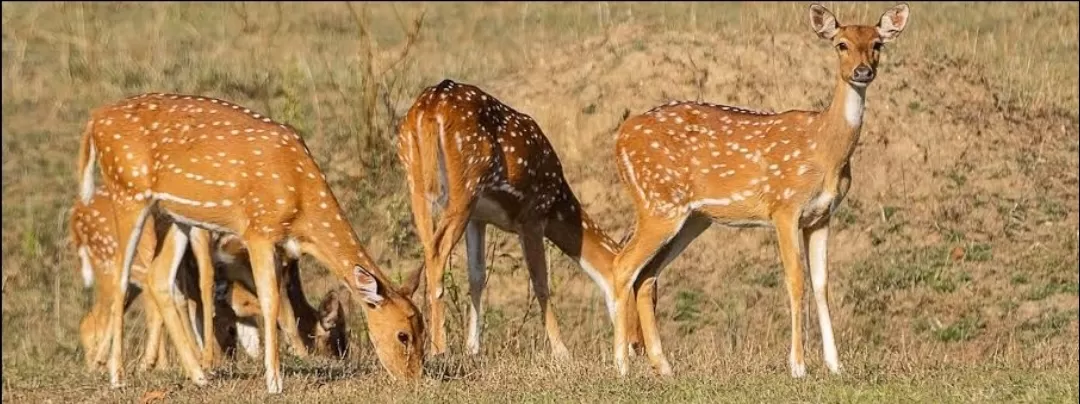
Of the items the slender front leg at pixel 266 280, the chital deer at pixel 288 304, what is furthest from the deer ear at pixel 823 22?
the chital deer at pixel 288 304

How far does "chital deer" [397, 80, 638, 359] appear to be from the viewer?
14555 mm

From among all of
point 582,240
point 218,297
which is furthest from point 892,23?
point 218,297

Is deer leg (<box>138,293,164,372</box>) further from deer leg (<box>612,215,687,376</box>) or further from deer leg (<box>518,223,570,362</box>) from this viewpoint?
deer leg (<box>612,215,687,376</box>)

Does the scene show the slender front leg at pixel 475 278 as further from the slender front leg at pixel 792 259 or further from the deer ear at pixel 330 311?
the slender front leg at pixel 792 259

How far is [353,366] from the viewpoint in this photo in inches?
571

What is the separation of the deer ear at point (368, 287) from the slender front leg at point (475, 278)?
6.86 ft

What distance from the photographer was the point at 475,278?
15602mm

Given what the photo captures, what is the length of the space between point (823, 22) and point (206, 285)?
16.6 feet

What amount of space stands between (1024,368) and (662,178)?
2.75 metres

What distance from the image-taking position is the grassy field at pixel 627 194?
47.0 ft

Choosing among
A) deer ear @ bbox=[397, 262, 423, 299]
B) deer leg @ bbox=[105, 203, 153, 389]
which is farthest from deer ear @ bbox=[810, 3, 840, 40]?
deer leg @ bbox=[105, 203, 153, 389]

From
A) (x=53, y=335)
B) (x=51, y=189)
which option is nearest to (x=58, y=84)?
(x=51, y=189)

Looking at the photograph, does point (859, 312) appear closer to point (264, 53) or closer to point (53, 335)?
point (53, 335)

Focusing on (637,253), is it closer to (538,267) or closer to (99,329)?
(538,267)
